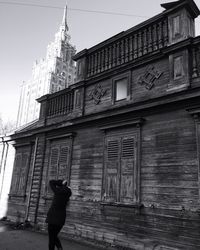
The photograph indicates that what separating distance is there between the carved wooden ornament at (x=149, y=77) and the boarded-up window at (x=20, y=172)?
23.5 feet

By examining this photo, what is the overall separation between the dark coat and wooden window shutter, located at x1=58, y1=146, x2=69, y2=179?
3985mm

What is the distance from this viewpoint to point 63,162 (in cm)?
1016

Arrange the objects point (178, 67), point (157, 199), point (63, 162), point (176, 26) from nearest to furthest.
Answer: point (157, 199) → point (178, 67) → point (176, 26) → point (63, 162)

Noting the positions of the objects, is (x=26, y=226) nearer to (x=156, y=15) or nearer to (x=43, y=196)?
(x=43, y=196)

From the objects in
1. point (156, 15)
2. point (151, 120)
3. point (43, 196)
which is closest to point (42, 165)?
point (43, 196)

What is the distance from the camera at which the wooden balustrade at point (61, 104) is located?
11.0 meters

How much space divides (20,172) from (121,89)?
7041mm

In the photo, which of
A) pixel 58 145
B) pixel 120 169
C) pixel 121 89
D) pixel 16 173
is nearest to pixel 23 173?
pixel 16 173

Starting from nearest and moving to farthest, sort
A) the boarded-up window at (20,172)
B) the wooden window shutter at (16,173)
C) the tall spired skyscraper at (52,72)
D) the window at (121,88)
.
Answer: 1. the window at (121,88)
2. the boarded-up window at (20,172)
3. the wooden window shutter at (16,173)
4. the tall spired skyscraper at (52,72)

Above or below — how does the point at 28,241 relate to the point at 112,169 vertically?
below

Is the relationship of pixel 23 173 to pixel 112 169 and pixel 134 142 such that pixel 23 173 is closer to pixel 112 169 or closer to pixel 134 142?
pixel 112 169

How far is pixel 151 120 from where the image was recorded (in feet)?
25.3

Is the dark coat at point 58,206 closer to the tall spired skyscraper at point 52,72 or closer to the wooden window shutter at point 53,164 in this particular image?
the wooden window shutter at point 53,164

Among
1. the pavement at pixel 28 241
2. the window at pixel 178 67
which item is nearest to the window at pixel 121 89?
the window at pixel 178 67
